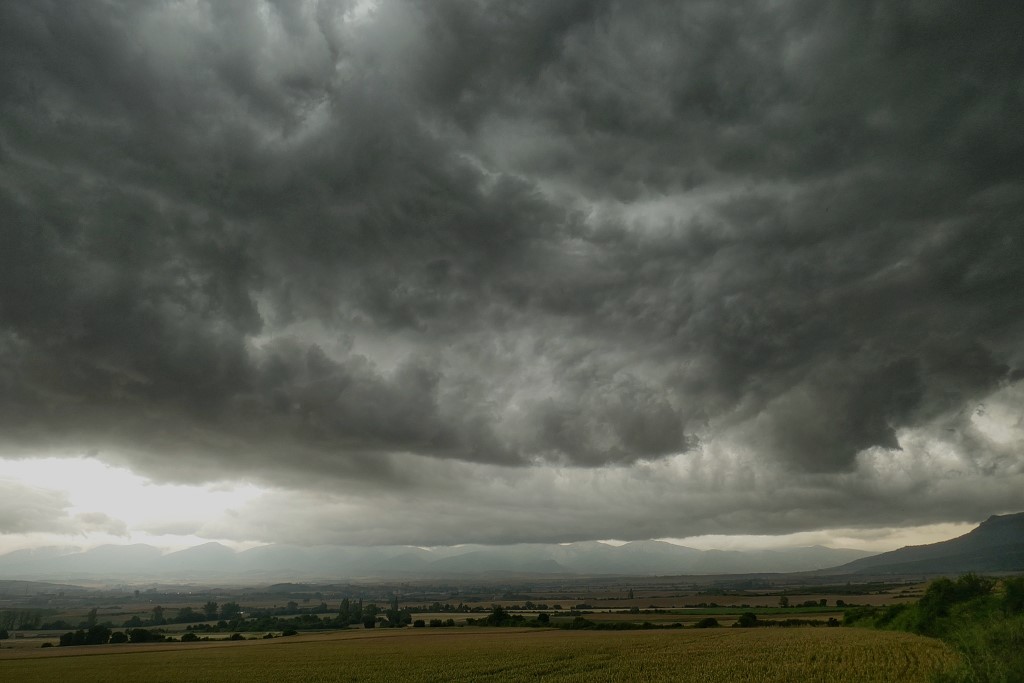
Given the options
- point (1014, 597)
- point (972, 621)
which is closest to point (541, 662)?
point (972, 621)

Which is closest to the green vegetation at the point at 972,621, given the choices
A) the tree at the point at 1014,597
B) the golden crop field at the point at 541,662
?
the tree at the point at 1014,597

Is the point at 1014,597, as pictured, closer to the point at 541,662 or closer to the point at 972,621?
the point at 972,621

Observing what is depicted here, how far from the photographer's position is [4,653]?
91.0 metres

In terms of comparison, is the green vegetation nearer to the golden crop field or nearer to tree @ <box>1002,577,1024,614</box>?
tree @ <box>1002,577,1024,614</box>

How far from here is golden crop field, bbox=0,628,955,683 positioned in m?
46.1

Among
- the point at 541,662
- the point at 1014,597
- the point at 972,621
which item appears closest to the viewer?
the point at 541,662

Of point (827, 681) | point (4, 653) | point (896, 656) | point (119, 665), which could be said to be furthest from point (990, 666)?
point (4, 653)

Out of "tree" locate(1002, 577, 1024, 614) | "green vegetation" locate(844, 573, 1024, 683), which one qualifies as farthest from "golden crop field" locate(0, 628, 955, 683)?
"tree" locate(1002, 577, 1024, 614)

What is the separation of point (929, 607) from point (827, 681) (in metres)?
51.1

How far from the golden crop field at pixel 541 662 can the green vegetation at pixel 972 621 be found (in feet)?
11.5

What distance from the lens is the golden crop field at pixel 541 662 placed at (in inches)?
1813

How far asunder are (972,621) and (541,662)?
139 ft

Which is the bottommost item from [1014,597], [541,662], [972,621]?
[541,662]

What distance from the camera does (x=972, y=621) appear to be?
195ft
